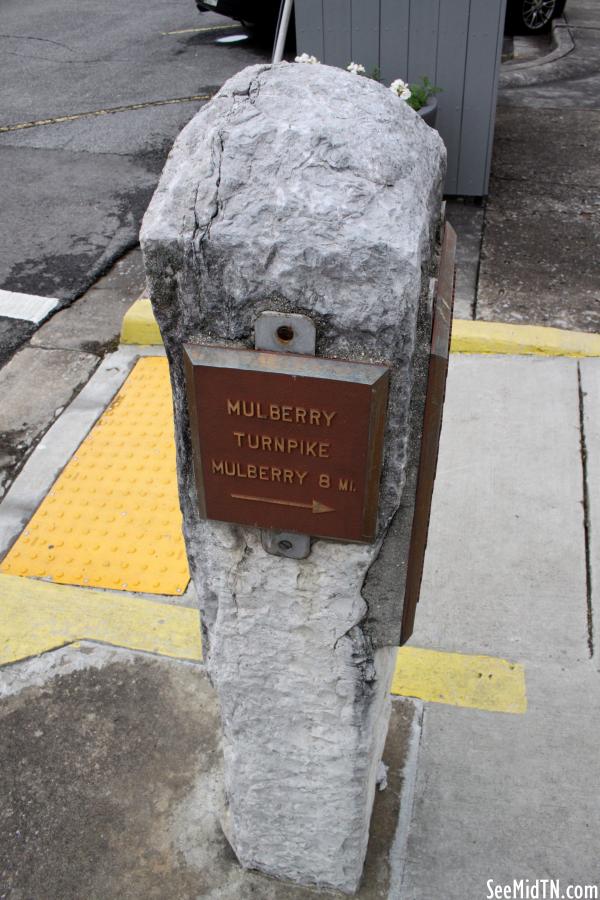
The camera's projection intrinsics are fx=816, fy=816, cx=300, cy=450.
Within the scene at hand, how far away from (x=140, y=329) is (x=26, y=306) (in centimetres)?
105

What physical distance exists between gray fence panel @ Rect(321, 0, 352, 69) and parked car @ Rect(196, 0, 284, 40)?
17.9ft

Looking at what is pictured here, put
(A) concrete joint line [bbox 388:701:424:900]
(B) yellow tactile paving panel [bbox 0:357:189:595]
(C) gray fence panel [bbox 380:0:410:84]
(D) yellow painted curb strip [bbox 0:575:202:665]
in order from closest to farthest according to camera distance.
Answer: (A) concrete joint line [bbox 388:701:424:900] < (D) yellow painted curb strip [bbox 0:575:202:665] < (B) yellow tactile paving panel [bbox 0:357:189:595] < (C) gray fence panel [bbox 380:0:410:84]

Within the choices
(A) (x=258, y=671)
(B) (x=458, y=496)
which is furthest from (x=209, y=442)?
(B) (x=458, y=496)

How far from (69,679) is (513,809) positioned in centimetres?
158

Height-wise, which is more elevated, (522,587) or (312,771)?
(312,771)

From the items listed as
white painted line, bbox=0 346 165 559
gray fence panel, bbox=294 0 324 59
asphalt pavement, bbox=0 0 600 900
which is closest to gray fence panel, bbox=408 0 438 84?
gray fence panel, bbox=294 0 324 59

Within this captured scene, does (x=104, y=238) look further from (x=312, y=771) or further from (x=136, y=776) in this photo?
(x=312, y=771)

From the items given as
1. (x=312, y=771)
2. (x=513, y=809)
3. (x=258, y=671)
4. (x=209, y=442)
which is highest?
(x=209, y=442)

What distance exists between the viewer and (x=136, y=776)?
104 inches

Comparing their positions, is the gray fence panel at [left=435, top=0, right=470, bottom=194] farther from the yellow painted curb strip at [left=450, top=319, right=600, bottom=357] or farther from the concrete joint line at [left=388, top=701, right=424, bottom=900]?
the concrete joint line at [left=388, top=701, right=424, bottom=900]

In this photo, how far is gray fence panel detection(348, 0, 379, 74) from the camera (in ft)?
19.2

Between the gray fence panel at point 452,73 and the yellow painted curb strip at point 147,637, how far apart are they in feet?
14.4

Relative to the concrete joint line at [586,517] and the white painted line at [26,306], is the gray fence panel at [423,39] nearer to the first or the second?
the concrete joint line at [586,517]

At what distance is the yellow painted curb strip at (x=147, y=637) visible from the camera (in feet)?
9.48
